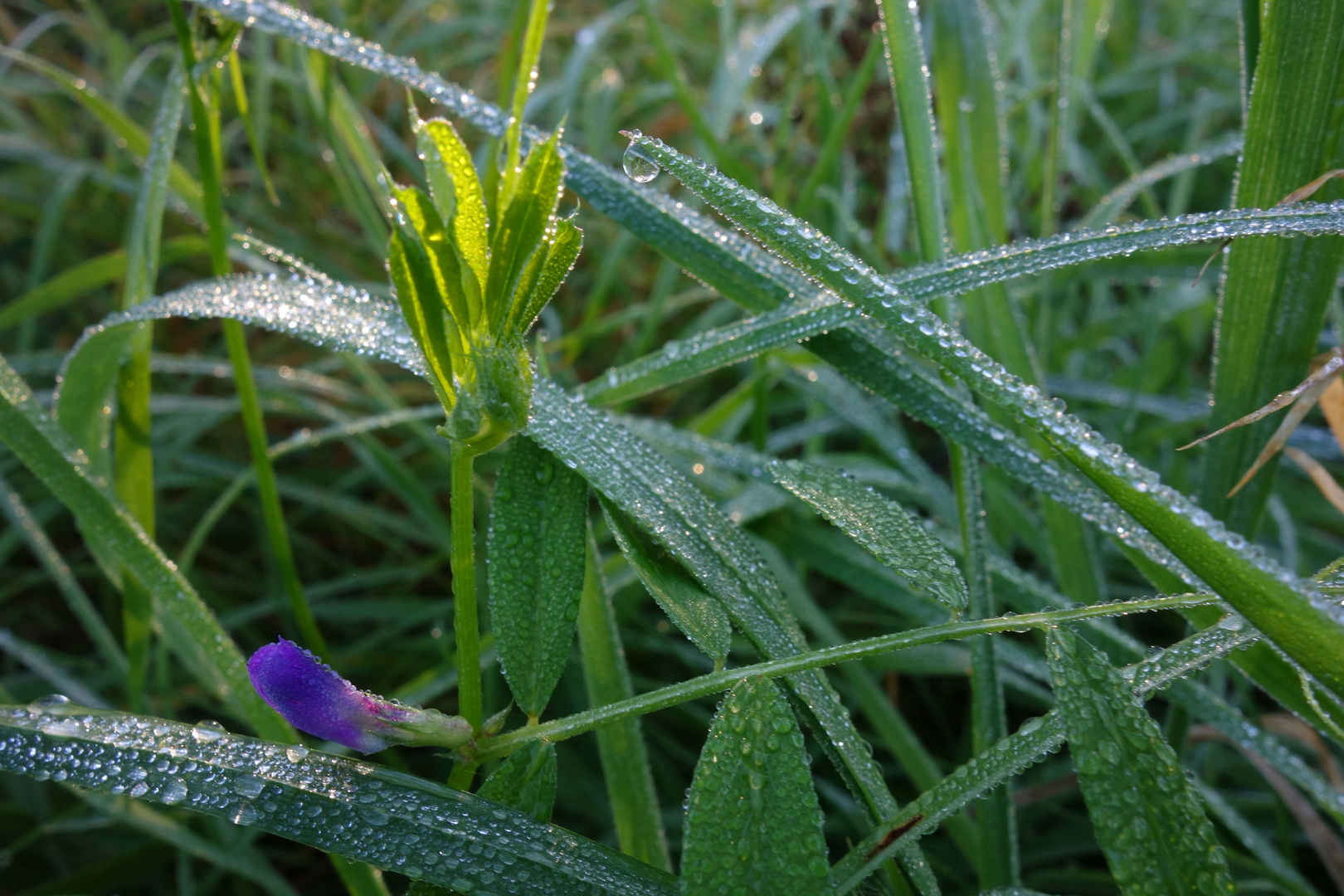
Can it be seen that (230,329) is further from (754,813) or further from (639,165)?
(754,813)

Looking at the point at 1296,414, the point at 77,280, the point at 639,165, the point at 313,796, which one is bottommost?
the point at 313,796

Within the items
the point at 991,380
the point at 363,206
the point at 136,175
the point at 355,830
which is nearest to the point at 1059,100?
the point at 991,380

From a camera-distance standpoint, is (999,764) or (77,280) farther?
(77,280)

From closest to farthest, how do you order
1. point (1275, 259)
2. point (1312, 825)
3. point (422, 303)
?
point (422, 303), point (1275, 259), point (1312, 825)

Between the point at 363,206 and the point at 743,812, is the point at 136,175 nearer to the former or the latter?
the point at 363,206

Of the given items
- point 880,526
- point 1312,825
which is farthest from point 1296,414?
point 1312,825

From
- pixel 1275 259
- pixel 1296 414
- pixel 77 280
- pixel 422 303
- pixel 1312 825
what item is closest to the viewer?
pixel 422 303

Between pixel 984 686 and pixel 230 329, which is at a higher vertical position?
pixel 230 329

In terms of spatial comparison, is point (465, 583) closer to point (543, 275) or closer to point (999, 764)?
point (543, 275)

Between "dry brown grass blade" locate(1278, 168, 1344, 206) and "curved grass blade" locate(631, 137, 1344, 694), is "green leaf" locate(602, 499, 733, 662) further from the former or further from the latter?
"dry brown grass blade" locate(1278, 168, 1344, 206)
